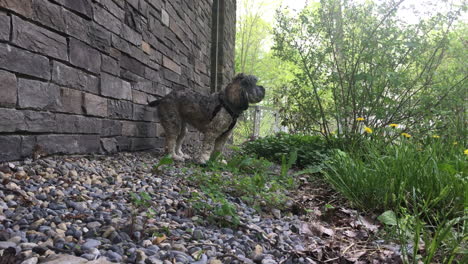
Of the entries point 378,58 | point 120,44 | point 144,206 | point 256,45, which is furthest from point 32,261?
point 256,45

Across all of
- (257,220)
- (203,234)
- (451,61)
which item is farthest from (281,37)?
(203,234)

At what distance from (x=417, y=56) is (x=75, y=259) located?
478 centimetres

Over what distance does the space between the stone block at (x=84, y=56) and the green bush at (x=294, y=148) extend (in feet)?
9.06

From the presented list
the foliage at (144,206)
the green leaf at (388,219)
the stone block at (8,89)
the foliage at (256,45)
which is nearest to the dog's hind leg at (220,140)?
the foliage at (144,206)

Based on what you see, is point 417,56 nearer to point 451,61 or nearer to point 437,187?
point 451,61

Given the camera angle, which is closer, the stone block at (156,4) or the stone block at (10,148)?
the stone block at (10,148)

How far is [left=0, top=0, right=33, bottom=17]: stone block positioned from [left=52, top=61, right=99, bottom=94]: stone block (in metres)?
0.43

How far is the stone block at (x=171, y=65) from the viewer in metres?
4.85

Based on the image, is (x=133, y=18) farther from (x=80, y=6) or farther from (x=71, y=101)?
(x=71, y=101)

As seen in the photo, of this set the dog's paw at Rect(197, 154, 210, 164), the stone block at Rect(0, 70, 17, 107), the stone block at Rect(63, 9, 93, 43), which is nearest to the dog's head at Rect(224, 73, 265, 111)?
the dog's paw at Rect(197, 154, 210, 164)

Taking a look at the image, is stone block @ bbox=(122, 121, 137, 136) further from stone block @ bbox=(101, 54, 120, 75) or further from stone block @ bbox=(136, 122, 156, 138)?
stone block @ bbox=(101, 54, 120, 75)

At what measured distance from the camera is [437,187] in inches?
91.1

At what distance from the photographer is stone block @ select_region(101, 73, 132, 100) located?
3.34 meters

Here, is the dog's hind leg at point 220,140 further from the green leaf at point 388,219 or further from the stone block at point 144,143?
the green leaf at point 388,219
